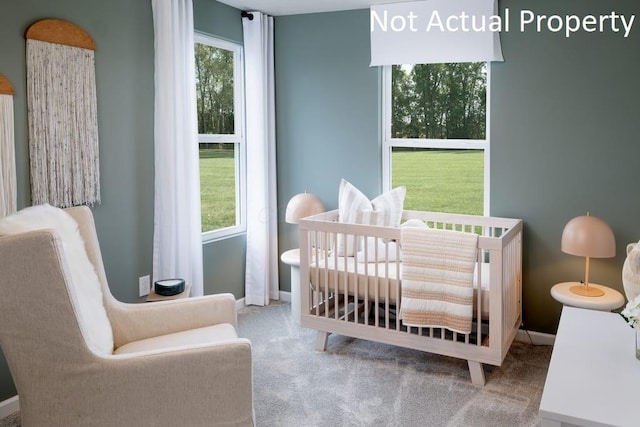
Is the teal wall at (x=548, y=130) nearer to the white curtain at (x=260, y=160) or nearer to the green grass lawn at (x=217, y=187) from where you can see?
the white curtain at (x=260, y=160)

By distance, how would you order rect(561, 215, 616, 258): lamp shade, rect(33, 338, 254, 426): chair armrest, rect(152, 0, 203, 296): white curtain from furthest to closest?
1. rect(152, 0, 203, 296): white curtain
2. rect(561, 215, 616, 258): lamp shade
3. rect(33, 338, 254, 426): chair armrest

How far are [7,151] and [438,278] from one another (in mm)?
2271

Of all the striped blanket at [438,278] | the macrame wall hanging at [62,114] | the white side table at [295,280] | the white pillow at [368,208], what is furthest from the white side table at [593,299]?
the macrame wall hanging at [62,114]

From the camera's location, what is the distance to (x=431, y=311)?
3.22m

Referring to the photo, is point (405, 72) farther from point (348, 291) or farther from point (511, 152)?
point (348, 291)

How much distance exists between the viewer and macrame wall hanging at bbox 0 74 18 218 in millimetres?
2715

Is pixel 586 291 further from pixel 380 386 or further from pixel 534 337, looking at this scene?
pixel 380 386

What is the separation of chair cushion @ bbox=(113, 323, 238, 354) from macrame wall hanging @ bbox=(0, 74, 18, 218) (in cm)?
93

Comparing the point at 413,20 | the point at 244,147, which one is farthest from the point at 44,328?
the point at 413,20

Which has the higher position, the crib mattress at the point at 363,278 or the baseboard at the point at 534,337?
the crib mattress at the point at 363,278

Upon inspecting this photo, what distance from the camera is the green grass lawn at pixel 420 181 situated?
4.07 metres

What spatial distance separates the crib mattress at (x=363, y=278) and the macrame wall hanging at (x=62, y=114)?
1.42 m

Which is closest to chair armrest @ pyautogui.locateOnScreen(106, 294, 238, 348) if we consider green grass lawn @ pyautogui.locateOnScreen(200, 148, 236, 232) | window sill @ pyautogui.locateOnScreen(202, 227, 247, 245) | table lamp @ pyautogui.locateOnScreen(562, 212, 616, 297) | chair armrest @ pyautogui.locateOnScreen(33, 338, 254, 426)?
chair armrest @ pyautogui.locateOnScreen(33, 338, 254, 426)

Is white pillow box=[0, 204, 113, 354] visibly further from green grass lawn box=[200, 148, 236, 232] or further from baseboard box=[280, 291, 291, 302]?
baseboard box=[280, 291, 291, 302]
